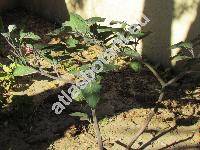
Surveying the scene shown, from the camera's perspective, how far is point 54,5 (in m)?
8.31

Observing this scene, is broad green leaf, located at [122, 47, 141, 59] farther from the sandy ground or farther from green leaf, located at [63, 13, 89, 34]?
the sandy ground

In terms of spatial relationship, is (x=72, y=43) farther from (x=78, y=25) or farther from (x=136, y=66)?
(x=136, y=66)

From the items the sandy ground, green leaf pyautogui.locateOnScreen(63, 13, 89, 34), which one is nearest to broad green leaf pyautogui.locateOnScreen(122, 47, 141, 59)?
green leaf pyautogui.locateOnScreen(63, 13, 89, 34)

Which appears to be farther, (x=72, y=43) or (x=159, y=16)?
(x=159, y=16)

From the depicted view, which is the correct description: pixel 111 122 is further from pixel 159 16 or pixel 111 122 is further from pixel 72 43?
pixel 159 16

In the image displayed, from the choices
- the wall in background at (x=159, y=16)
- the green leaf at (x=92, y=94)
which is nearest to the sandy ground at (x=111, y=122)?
the wall in background at (x=159, y=16)

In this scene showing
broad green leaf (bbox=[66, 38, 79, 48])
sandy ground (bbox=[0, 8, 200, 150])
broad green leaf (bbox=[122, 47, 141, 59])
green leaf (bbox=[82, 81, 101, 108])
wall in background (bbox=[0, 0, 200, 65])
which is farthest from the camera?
wall in background (bbox=[0, 0, 200, 65])

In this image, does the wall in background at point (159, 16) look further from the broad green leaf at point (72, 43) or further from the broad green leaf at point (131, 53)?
the broad green leaf at point (72, 43)

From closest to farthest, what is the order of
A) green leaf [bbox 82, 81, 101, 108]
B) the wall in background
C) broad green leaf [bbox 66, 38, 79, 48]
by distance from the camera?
1. green leaf [bbox 82, 81, 101, 108]
2. broad green leaf [bbox 66, 38, 79, 48]
3. the wall in background

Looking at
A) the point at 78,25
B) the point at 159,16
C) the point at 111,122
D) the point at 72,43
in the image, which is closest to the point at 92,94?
the point at 72,43

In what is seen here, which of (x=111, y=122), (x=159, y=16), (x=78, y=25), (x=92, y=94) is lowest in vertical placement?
(x=92, y=94)

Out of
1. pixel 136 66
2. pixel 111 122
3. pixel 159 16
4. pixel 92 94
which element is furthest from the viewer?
pixel 159 16

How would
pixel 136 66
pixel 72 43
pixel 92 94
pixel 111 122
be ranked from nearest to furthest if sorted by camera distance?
pixel 92 94
pixel 72 43
pixel 136 66
pixel 111 122

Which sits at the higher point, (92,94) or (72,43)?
(72,43)
